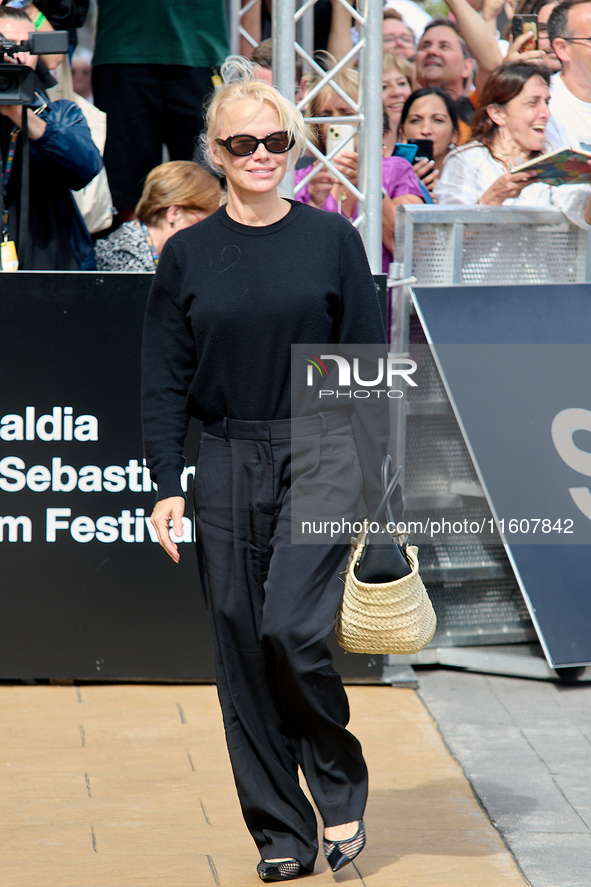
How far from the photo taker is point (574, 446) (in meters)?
4.75

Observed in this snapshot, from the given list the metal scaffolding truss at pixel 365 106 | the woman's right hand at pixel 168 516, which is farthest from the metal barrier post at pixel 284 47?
the woman's right hand at pixel 168 516

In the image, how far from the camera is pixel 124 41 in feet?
19.1

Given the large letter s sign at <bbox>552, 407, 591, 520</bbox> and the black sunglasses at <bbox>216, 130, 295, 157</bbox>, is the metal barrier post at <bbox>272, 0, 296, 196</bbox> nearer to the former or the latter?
the large letter s sign at <bbox>552, 407, 591, 520</bbox>

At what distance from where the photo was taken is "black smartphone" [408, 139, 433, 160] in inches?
235

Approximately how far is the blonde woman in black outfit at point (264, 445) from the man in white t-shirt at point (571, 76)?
130 inches

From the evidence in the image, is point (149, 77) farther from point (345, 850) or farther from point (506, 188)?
point (345, 850)

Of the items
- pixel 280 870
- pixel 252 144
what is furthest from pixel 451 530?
pixel 252 144

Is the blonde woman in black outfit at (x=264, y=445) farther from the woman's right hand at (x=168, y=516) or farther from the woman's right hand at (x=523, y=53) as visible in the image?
the woman's right hand at (x=523, y=53)

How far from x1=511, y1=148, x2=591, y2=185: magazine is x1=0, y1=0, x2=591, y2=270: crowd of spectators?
3.5 inches

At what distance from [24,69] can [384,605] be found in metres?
2.78

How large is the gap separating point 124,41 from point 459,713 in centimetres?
382

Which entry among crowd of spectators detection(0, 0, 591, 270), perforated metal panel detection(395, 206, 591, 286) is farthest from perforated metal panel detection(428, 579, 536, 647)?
crowd of spectators detection(0, 0, 591, 270)

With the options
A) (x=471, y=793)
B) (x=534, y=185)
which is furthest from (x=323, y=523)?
(x=534, y=185)

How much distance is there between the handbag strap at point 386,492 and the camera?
2.88 metres
